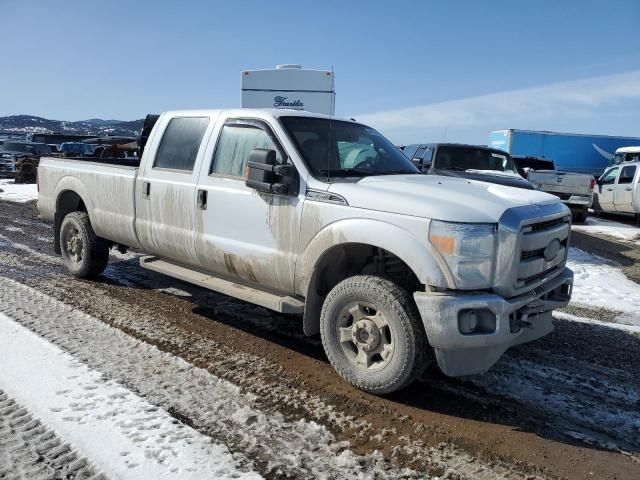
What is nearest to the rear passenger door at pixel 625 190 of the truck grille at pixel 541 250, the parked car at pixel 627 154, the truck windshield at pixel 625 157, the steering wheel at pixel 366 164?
the parked car at pixel 627 154

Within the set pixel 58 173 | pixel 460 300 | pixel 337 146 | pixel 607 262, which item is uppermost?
pixel 337 146

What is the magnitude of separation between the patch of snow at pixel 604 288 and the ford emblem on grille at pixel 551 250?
2731 mm

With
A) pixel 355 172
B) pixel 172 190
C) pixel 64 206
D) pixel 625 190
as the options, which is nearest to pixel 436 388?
pixel 355 172

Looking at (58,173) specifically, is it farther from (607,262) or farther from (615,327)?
(607,262)

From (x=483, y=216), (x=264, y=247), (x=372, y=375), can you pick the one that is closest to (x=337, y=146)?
(x=264, y=247)

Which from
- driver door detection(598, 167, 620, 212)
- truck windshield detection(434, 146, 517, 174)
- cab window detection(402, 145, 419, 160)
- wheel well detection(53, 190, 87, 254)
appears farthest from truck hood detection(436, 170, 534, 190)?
driver door detection(598, 167, 620, 212)

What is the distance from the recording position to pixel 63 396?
3.38 meters

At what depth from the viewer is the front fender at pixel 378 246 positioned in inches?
131

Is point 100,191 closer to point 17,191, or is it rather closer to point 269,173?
point 269,173

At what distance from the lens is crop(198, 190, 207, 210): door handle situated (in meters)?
4.70

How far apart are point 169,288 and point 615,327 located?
5017mm

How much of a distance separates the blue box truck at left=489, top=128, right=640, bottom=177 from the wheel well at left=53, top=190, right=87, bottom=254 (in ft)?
79.2

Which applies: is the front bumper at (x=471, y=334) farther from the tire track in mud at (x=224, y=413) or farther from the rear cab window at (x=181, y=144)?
the rear cab window at (x=181, y=144)

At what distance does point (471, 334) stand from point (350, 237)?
3.42 feet
